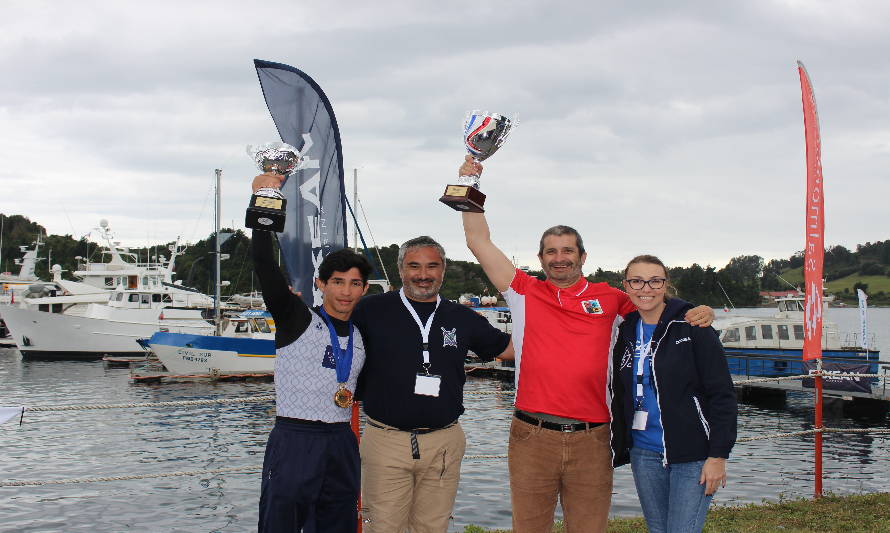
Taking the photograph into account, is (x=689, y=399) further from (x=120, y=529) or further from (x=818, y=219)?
(x=120, y=529)

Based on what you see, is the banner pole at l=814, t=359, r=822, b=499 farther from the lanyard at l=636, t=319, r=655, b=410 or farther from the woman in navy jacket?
the lanyard at l=636, t=319, r=655, b=410

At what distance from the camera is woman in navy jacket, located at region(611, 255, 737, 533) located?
A: 3965mm

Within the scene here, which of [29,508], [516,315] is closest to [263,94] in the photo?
[516,315]

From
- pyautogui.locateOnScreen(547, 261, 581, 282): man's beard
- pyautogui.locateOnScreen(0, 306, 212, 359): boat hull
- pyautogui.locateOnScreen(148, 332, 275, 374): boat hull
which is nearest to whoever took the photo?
pyautogui.locateOnScreen(547, 261, 581, 282): man's beard

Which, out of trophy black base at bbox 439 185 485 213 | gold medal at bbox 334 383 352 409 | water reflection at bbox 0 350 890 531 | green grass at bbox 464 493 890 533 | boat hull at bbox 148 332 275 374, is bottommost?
water reflection at bbox 0 350 890 531

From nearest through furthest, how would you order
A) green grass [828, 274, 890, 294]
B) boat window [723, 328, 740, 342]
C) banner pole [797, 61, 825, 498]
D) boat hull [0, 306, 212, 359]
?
banner pole [797, 61, 825, 498]
boat window [723, 328, 740, 342]
boat hull [0, 306, 212, 359]
green grass [828, 274, 890, 294]

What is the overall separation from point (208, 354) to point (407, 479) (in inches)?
1273

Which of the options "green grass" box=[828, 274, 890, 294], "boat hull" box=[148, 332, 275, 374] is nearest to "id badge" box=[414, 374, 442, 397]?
"boat hull" box=[148, 332, 275, 374]

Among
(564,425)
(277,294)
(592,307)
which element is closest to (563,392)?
(564,425)

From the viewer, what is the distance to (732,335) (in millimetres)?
30375

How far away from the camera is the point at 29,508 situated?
1220 cm

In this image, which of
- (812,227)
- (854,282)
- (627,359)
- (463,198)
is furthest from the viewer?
(854,282)

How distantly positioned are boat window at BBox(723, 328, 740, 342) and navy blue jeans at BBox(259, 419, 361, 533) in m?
29.0

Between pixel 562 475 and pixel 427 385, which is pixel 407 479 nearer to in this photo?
pixel 427 385
